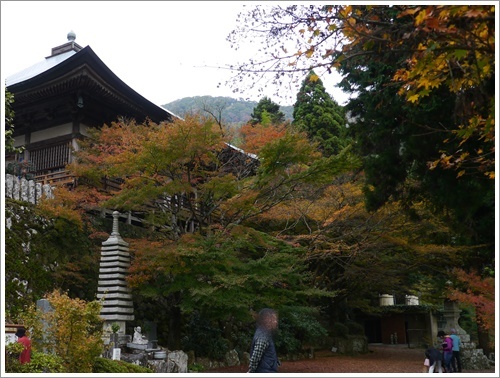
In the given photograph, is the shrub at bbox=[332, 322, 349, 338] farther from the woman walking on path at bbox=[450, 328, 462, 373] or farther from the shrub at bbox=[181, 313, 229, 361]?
the woman walking on path at bbox=[450, 328, 462, 373]

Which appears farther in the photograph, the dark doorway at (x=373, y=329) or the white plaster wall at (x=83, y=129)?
the dark doorway at (x=373, y=329)

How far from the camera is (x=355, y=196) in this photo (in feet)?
52.6

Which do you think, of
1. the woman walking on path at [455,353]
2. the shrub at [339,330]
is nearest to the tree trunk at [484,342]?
the woman walking on path at [455,353]

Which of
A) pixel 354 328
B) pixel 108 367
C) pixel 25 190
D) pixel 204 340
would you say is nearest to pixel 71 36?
pixel 25 190

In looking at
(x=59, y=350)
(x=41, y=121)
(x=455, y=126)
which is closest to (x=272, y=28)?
(x=455, y=126)

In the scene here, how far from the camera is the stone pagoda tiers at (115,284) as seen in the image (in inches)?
456

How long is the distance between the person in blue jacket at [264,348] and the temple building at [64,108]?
10302 mm

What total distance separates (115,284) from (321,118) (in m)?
14.7

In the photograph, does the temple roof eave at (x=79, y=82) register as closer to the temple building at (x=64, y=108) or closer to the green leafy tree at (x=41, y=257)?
the temple building at (x=64, y=108)

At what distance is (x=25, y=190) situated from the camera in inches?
522

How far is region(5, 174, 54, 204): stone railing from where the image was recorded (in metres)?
12.8

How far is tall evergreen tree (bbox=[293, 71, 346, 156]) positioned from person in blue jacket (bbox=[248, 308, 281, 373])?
17635 millimetres

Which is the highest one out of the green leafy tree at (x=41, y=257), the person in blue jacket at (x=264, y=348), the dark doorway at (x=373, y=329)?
the green leafy tree at (x=41, y=257)

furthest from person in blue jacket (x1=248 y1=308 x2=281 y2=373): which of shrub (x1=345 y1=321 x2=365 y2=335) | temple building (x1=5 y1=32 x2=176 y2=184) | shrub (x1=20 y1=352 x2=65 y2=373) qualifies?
shrub (x1=345 y1=321 x2=365 y2=335)
